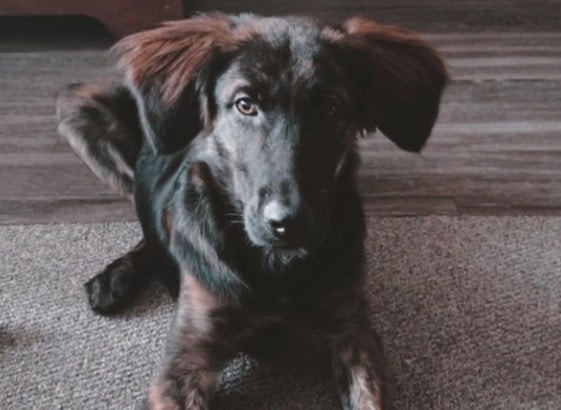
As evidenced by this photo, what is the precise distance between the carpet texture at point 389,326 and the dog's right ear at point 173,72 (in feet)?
1.59

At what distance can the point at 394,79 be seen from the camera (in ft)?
4.59

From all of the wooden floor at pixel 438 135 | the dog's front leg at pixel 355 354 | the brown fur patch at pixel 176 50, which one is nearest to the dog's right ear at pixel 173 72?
the brown fur patch at pixel 176 50

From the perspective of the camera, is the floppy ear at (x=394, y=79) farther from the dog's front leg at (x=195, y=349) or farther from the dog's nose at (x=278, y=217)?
the dog's front leg at (x=195, y=349)

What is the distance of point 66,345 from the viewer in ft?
5.43

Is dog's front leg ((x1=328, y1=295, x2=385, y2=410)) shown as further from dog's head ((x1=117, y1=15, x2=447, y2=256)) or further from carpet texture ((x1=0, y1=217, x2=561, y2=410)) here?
dog's head ((x1=117, y1=15, x2=447, y2=256))

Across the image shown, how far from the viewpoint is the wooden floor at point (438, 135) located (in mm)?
2115

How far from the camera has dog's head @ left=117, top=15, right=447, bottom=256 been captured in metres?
1.29

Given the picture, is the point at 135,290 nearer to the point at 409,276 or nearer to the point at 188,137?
the point at 188,137

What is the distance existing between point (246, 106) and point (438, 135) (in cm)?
123

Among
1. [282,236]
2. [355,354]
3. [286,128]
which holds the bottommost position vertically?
[355,354]

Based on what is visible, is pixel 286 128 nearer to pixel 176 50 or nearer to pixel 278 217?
pixel 278 217

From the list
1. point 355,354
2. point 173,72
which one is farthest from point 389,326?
point 173,72

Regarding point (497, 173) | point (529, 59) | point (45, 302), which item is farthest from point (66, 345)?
point (529, 59)

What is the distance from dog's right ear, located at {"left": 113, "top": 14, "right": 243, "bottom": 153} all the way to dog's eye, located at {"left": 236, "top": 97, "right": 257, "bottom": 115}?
9 cm
